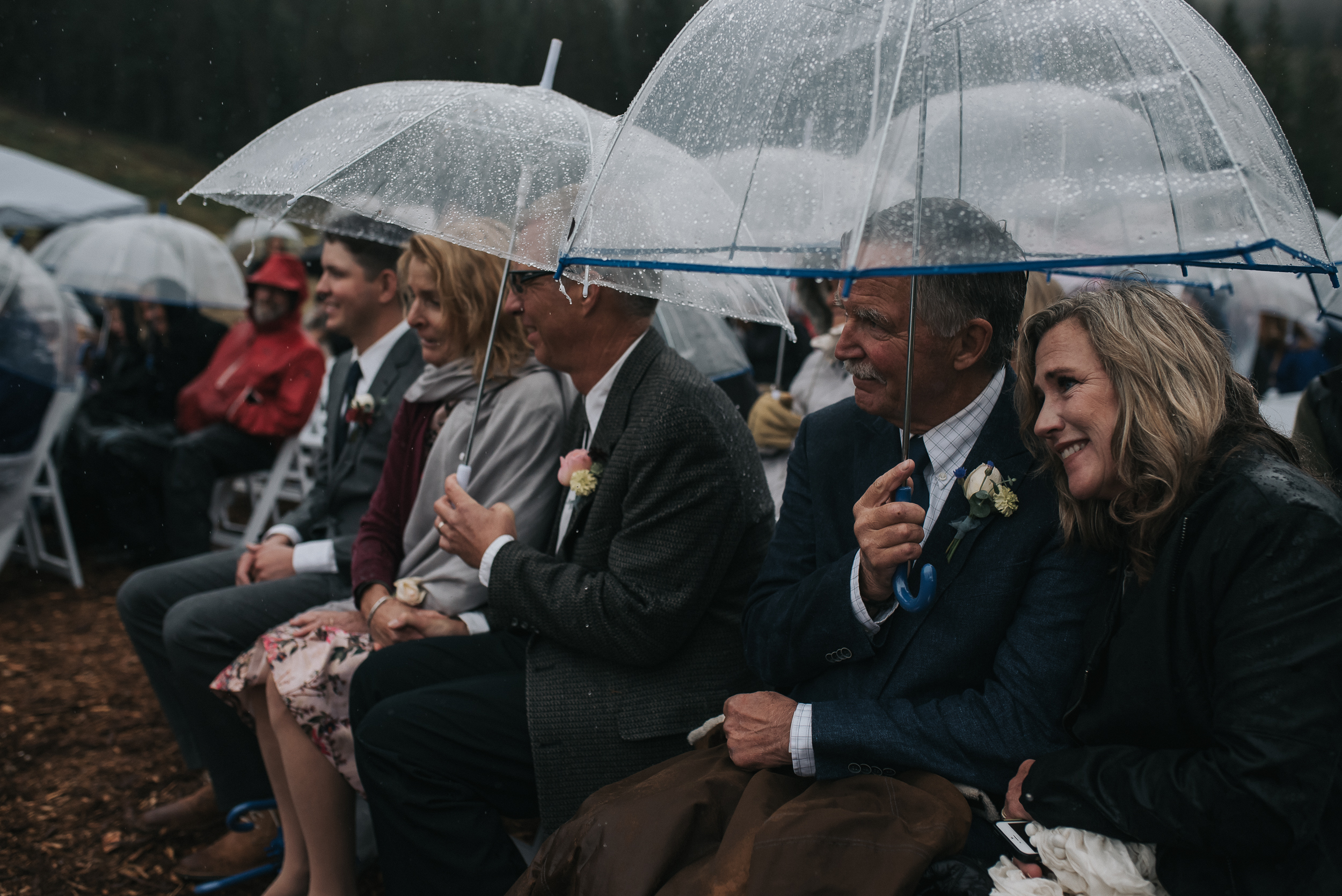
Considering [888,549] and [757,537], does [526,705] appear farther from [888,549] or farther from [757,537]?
[888,549]

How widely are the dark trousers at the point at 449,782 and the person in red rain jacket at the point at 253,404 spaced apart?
3772mm

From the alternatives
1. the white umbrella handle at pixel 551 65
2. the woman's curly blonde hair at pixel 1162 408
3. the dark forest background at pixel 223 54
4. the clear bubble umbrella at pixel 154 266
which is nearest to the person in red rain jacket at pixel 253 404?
the clear bubble umbrella at pixel 154 266

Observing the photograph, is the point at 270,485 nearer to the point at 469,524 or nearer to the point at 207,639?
the point at 207,639

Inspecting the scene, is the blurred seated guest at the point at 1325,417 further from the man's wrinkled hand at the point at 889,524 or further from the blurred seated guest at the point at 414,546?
the blurred seated guest at the point at 414,546

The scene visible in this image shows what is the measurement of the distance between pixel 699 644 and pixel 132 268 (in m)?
6.92

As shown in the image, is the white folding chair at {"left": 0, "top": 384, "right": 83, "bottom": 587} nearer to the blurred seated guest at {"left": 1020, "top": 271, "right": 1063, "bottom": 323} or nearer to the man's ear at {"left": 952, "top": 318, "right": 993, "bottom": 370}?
the blurred seated guest at {"left": 1020, "top": 271, "right": 1063, "bottom": 323}

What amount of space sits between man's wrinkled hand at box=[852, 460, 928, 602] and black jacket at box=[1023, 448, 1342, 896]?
368 millimetres

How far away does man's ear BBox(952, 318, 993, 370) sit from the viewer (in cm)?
202

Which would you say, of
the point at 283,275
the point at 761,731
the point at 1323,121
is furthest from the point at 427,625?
the point at 1323,121

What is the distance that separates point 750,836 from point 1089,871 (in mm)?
541

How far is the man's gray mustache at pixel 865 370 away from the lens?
204 cm

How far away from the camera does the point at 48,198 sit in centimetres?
1095

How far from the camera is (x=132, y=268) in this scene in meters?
7.58

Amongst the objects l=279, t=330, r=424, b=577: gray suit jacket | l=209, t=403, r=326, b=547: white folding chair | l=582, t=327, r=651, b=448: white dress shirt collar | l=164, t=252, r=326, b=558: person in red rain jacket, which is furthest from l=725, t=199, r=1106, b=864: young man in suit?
l=164, t=252, r=326, b=558: person in red rain jacket
